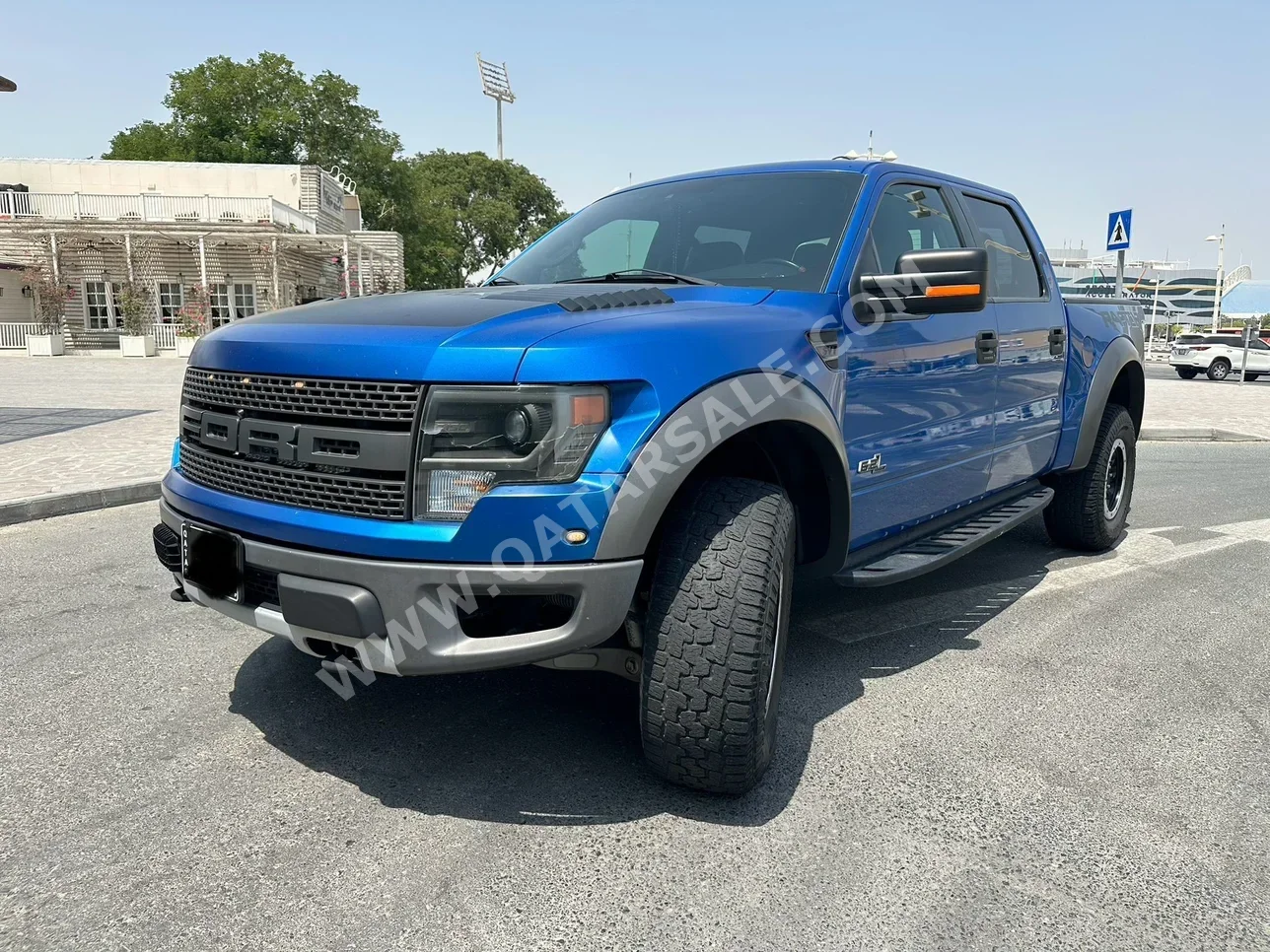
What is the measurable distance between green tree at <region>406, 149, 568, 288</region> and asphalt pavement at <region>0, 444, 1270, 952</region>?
49.7m

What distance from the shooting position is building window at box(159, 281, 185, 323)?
106 feet

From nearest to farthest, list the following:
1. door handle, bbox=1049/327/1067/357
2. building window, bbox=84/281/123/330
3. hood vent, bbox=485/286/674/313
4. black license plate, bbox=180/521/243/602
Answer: black license plate, bbox=180/521/243/602, hood vent, bbox=485/286/674/313, door handle, bbox=1049/327/1067/357, building window, bbox=84/281/123/330

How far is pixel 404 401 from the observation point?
2.23 metres

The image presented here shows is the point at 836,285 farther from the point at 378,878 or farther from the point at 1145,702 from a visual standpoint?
the point at 378,878

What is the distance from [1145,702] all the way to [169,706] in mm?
3340

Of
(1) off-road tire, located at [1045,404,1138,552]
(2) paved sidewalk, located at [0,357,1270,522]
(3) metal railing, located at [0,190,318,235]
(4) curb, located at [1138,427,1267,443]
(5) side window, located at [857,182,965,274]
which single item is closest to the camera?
(5) side window, located at [857,182,965,274]

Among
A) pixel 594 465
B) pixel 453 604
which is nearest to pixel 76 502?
pixel 453 604

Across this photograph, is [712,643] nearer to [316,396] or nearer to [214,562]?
[316,396]

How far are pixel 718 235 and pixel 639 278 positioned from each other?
416 mm

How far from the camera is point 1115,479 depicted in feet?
18.0

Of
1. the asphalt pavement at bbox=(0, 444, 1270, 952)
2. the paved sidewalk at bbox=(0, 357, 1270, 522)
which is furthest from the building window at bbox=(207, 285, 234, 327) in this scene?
the asphalt pavement at bbox=(0, 444, 1270, 952)

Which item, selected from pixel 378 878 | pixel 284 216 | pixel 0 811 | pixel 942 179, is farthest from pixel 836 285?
pixel 284 216

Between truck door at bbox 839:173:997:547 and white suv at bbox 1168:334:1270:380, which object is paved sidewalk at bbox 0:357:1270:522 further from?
truck door at bbox 839:173:997:547

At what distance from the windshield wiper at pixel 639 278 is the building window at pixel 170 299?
32.9m
